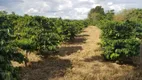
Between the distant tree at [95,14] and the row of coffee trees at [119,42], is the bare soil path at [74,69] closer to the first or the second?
the row of coffee trees at [119,42]

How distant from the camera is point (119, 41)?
1405cm

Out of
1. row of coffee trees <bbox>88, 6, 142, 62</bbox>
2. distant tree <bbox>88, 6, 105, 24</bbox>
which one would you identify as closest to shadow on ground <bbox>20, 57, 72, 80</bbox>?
row of coffee trees <bbox>88, 6, 142, 62</bbox>

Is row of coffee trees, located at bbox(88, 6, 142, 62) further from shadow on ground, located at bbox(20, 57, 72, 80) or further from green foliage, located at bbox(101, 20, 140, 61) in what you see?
shadow on ground, located at bbox(20, 57, 72, 80)

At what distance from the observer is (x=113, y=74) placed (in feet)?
40.5

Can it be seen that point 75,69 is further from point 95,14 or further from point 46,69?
point 95,14

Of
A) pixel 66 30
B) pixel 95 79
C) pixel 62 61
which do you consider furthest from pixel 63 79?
pixel 66 30

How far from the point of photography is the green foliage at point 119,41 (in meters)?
13.9

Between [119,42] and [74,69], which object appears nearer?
[74,69]

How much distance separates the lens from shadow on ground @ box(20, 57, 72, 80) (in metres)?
11.6

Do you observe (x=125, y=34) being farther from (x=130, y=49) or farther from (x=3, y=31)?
(x=3, y=31)

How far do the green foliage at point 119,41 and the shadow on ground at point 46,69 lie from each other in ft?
7.59

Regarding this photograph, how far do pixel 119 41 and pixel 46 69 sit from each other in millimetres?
4139

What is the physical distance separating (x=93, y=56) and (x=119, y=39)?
2.85 metres

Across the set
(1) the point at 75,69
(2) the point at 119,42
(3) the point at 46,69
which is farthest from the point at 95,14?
(3) the point at 46,69
